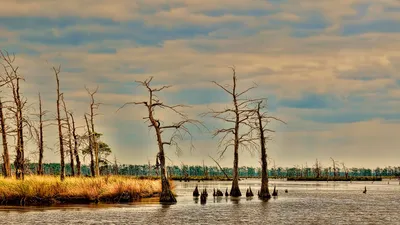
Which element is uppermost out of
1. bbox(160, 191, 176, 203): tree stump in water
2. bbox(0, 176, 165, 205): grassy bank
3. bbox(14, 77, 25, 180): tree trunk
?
bbox(14, 77, 25, 180): tree trunk

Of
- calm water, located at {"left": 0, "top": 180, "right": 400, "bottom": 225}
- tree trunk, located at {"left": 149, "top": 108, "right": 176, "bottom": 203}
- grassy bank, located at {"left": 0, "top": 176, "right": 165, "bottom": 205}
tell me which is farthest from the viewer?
tree trunk, located at {"left": 149, "top": 108, "right": 176, "bottom": 203}

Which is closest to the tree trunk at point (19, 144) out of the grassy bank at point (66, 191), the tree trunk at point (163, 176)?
the grassy bank at point (66, 191)

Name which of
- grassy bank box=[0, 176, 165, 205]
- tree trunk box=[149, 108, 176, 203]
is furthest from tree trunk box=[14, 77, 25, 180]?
tree trunk box=[149, 108, 176, 203]

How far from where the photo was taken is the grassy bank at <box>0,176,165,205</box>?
47.7m

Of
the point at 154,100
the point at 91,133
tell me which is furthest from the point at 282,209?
the point at 91,133

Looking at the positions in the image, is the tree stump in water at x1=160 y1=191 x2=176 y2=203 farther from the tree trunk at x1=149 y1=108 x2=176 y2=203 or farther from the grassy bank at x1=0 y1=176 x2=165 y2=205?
the grassy bank at x1=0 y1=176 x2=165 y2=205

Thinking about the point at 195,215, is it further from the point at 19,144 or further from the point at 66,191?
the point at 19,144

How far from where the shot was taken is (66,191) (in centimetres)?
4994

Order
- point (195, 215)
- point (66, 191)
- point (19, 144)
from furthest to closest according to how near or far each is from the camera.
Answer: point (19, 144), point (66, 191), point (195, 215)

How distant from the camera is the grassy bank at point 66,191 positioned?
47.7 metres

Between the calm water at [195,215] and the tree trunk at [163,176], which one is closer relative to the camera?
the calm water at [195,215]

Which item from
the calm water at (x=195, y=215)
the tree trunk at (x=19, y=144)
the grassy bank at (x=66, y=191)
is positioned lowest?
the calm water at (x=195, y=215)

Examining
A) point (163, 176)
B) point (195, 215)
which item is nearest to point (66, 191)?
point (163, 176)

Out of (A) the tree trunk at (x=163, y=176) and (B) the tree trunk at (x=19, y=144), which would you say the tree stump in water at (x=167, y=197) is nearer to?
(A) the tree trunk at (x=163, y=176)
